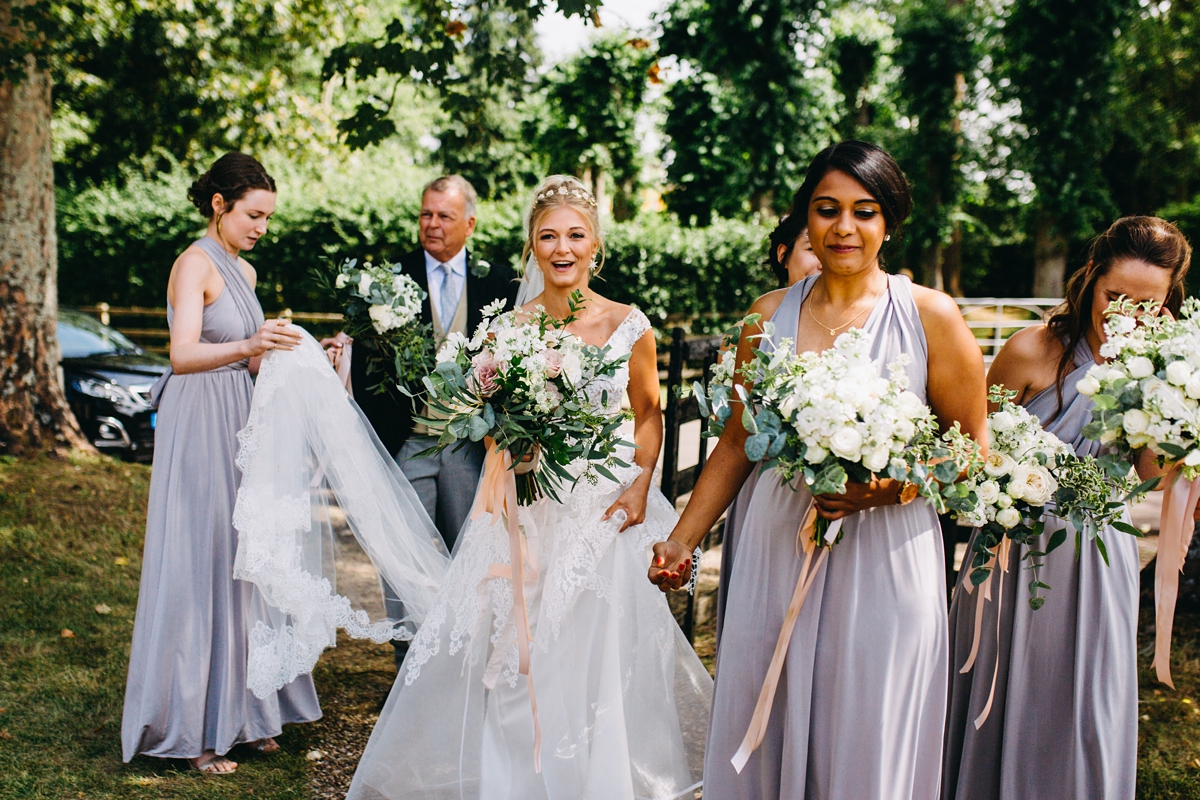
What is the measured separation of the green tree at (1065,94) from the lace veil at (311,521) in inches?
866

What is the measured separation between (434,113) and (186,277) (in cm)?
3175

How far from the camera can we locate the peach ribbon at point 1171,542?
2768 millimetres

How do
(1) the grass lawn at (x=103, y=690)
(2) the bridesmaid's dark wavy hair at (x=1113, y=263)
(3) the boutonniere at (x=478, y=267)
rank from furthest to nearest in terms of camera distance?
(3) the boutonniere at (x=478, y=267), (1) the grass lawn at (x=103, y=690), (2) the bridesmaid's dark wavy hair at (x=1113, y=263)

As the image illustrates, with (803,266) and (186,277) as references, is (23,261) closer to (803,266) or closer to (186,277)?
(186,277)

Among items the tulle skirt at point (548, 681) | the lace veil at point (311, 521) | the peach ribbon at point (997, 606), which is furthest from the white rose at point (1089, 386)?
the lace veil at point (311, 521)

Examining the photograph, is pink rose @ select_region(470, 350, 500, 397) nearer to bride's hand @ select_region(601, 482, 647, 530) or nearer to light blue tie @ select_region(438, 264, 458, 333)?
bride's hand @ select_region(601, 482, 647, 530)

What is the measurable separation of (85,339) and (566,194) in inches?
359

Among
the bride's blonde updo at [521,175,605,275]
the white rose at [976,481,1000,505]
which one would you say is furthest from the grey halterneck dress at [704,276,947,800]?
the bride's blonde updo at [521,175,605,275]

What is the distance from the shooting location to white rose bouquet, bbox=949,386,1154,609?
8.80ft

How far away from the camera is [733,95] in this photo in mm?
20141

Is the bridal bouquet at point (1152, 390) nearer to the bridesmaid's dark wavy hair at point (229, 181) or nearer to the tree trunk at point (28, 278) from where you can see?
the bridesmaid's dark wavy hair at point (229, 181)

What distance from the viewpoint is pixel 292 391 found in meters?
3.90

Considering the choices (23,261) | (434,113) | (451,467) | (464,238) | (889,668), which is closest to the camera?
(889,668)

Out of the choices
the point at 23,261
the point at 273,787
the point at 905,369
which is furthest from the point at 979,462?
the point at 23,261
